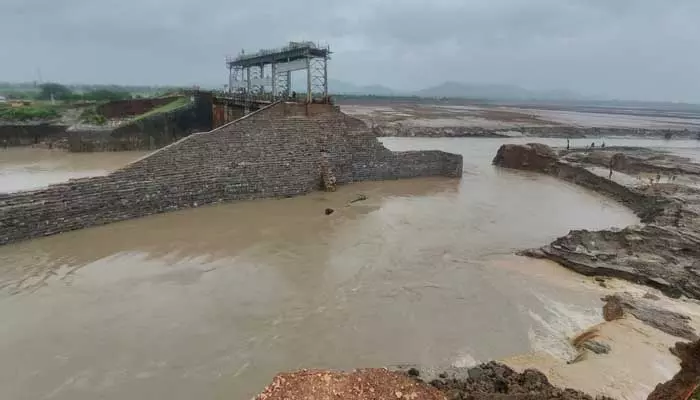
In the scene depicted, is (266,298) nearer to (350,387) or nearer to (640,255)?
(350,387)

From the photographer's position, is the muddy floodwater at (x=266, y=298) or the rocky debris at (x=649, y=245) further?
the rocky debris at (x=649, y=245)

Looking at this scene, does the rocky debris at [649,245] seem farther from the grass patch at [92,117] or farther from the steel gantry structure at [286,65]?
the grass patch at [92,117]

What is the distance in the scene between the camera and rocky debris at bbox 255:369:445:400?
507cm

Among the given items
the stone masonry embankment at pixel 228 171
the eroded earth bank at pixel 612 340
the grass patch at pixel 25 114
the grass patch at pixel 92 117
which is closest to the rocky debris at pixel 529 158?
the stone masonry embankment at pixel 228 171

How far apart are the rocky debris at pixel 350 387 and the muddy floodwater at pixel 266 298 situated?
0.75 m

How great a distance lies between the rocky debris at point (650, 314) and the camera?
7.21m

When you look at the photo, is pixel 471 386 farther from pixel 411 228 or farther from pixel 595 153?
pixel 595 153

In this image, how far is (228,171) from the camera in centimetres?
1449

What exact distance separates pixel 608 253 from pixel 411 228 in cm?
495

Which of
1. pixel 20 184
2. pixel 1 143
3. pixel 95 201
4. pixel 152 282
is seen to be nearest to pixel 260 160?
pixel 95 201

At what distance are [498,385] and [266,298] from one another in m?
4.59

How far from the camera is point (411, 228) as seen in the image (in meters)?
13.0

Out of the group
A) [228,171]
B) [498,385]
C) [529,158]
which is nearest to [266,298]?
[498,385]

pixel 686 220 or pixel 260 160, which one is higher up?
pixel 260 160
